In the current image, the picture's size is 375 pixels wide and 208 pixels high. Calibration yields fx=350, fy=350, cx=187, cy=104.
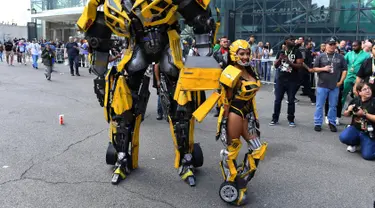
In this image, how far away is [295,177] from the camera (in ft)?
13.4

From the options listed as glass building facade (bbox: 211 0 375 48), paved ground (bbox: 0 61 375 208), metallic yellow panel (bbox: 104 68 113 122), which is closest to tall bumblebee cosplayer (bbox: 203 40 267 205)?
paved ground (bbox: 0 61 375 208)

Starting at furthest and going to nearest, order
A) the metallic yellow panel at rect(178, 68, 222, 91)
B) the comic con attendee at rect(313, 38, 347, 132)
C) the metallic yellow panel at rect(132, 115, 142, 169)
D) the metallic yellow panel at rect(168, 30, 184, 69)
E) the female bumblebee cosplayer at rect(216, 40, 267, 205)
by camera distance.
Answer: the comic con attendee at rect(313, 38, 347, 132) < the metallic yellow panel at rect(132, 115, 142, 169) < the metallic yellow panel at rect(168, 30, 184, 69) < the female bumblebee cosplayer at rect(216, 40, 267, 205) < the metallic yellow panel at rect(178, 68, 222, 91)

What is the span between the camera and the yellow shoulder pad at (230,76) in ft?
9.78

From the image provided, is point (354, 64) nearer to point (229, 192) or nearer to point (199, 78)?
point (229, 192)

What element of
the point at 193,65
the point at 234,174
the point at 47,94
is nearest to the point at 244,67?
the point at 193,65

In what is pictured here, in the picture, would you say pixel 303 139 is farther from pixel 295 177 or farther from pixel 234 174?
pixel 234 174

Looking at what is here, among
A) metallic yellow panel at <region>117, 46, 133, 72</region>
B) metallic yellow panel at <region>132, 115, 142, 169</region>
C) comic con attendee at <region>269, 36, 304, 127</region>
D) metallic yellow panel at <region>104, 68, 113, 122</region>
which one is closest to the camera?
metallic yellow panel at <region>117, 46, 133, 72</region>

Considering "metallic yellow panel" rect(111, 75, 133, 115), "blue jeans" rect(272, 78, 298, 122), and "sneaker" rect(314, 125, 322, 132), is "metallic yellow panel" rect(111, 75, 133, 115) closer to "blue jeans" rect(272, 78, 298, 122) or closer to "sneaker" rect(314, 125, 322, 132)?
"blue jeans" rect(272, 78, 298, 122)

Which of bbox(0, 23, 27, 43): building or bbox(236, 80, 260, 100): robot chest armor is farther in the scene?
bbox(0, 23, 27, 43): building

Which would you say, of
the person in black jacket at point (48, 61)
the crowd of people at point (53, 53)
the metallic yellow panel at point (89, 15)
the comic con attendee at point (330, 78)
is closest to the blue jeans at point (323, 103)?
the comic con attendee at point (330, 78)

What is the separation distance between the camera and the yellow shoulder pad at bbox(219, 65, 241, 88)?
2.98 m

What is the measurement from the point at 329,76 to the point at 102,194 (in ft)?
15.4

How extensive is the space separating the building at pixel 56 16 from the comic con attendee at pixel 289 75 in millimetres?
22612

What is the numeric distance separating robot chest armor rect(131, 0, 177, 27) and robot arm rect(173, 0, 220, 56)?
4.5 inches
